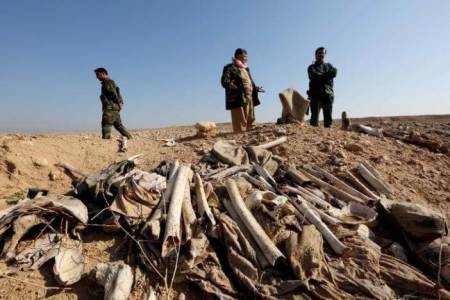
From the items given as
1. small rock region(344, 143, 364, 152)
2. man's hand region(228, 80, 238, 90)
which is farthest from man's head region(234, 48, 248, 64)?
small rock region(344, 143, 364, 152)

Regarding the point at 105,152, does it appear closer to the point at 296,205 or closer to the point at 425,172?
the point at 296,205

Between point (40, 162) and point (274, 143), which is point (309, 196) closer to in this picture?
point (274, 143)

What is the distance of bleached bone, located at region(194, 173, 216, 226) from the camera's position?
108 inches

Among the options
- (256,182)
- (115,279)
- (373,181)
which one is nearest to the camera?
(115,279)

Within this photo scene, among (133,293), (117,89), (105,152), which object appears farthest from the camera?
(117,89)

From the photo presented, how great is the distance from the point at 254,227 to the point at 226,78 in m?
4.07

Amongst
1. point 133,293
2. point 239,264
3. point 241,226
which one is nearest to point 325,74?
point 241,226

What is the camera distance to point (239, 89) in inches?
242

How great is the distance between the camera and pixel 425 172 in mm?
4613

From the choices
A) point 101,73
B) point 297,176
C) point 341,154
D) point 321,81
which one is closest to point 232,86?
point 321,81

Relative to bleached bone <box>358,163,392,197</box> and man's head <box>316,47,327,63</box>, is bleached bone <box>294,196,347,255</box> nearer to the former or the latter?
bleached bone <box>358,163,392,197</box>

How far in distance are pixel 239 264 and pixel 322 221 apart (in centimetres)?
103

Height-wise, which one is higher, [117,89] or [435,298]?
[117,89]

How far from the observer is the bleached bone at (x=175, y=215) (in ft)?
8.03
